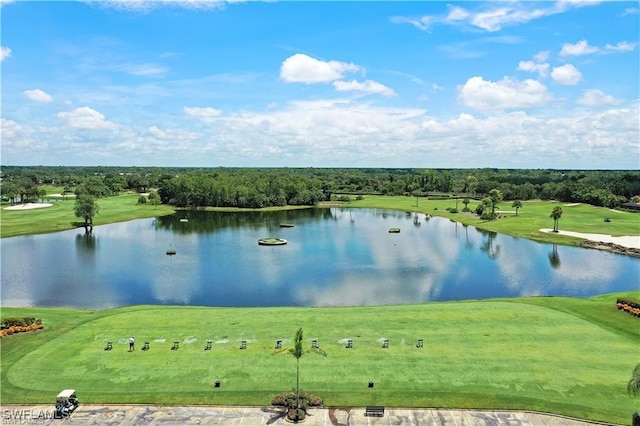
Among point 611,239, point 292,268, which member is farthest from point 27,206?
point 611,239

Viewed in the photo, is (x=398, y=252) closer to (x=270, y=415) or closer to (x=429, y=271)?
(x=429, y=271)

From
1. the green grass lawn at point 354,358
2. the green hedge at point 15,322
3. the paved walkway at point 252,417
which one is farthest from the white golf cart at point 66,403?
the green hedge at point 15,322

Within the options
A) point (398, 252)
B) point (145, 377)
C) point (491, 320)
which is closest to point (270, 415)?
point (145, 377)

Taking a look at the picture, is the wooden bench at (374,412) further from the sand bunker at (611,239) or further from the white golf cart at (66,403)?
the sand bunker at (611,239)

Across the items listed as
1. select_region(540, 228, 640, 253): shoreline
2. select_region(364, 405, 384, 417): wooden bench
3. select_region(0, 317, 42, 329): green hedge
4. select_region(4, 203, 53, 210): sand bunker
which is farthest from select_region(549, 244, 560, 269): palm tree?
select_region(4, 203, 53, 210): sand bunker

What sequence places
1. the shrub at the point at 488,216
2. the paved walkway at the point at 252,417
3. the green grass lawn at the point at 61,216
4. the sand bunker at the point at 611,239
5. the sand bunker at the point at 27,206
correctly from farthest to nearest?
the sand bunker at the point at 27,206 < the shrub at the point at 488,216 < the green grass lawn at the point at 61,216 < the sand bunker at the point at 611,239 < the paved walkway at the point at 252,417

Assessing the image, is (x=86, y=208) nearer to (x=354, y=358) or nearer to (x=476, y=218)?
(x=354, y=358)
